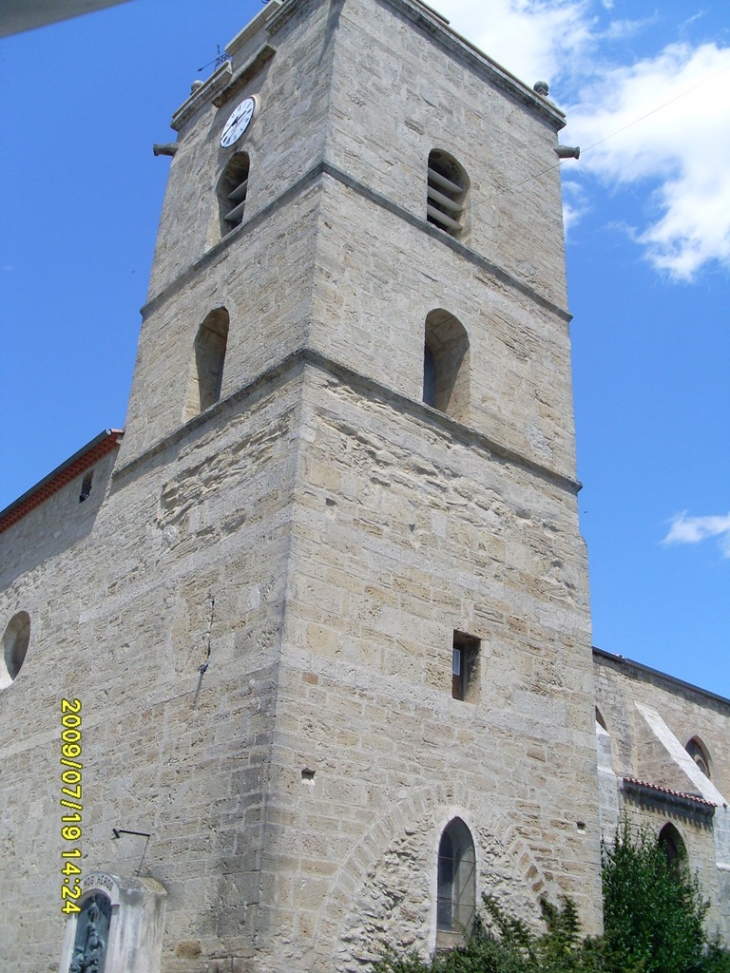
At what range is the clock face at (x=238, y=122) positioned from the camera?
12.9 metres

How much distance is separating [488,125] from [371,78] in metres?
2.11

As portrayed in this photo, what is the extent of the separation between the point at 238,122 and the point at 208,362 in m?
3.55

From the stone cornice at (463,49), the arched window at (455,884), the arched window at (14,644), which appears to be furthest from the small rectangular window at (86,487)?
the arched window at (455,884)

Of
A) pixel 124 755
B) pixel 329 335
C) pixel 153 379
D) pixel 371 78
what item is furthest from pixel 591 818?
pixel 371 78

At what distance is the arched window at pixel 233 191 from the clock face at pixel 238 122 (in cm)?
31

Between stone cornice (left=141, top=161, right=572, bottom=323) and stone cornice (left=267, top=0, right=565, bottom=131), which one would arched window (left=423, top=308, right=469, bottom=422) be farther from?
stone cornice (left=267, top=0, right=565, bottom=131)

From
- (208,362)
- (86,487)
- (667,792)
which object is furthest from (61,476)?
(667,792)

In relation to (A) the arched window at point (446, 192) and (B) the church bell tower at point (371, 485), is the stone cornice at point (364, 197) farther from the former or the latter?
(A) the arched window at point (446, 192)

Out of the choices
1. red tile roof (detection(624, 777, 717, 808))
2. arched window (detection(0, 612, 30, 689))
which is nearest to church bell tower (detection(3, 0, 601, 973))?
arched window (detection(0, 612, 30, 689))

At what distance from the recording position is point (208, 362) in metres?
11.9

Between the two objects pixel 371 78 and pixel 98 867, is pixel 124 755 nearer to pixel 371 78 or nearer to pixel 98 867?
pixel 98 867

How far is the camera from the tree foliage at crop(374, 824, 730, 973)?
7.90 meters

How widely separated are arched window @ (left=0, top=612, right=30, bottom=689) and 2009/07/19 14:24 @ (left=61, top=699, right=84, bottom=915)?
2.55 metres

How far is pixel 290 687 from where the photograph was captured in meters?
8.05
